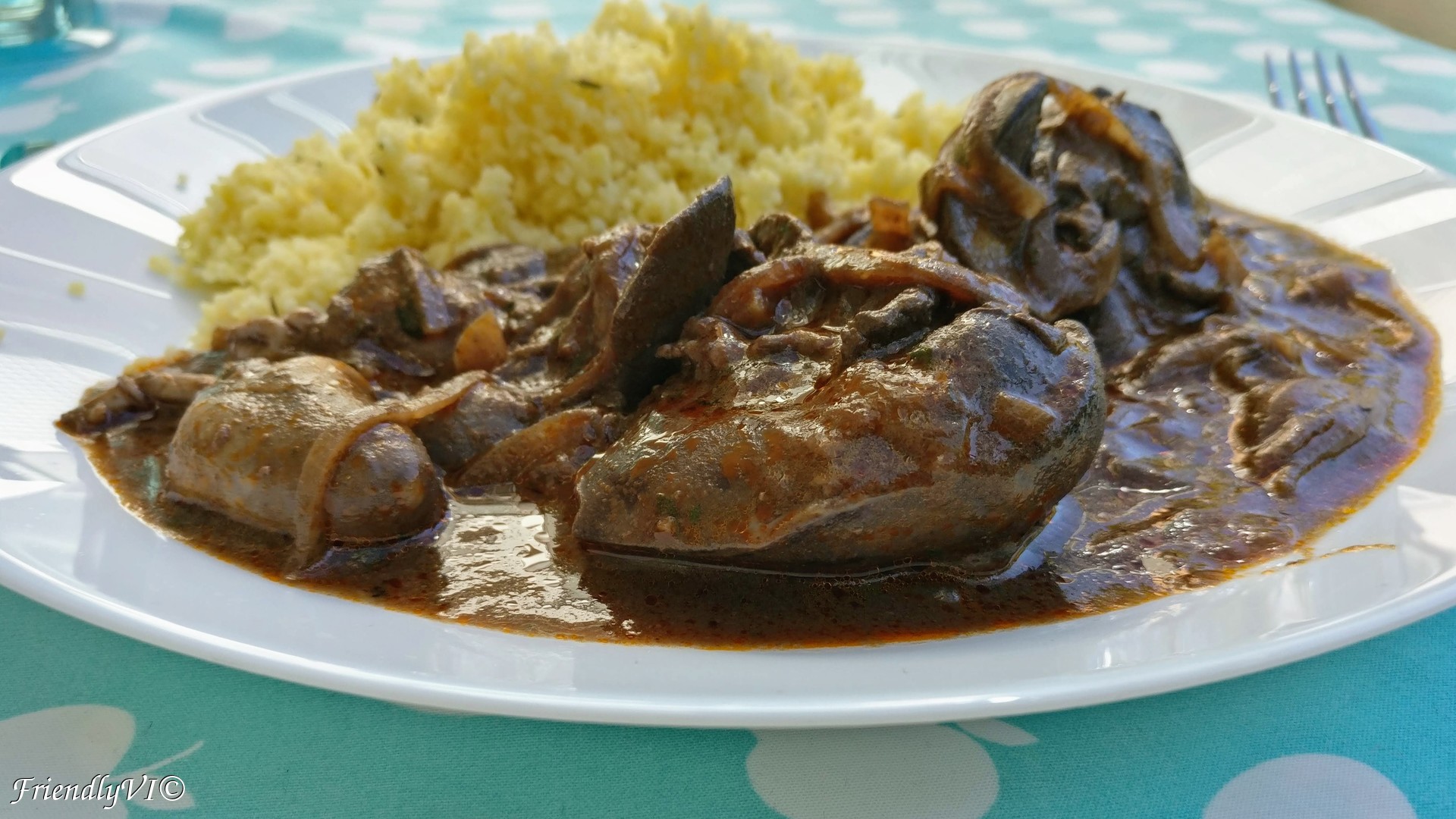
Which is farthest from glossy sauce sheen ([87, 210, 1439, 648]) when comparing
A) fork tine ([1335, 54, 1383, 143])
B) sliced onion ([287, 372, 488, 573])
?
fork tine ([1335, 54, 1383, 143])

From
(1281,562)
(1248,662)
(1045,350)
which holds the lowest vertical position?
(1281,562)

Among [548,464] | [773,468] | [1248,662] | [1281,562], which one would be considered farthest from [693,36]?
[1248,662]

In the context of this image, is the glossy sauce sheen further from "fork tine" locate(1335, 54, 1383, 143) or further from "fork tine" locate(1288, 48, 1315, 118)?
"fork tine" locate(1288, 48, 1315, 118)

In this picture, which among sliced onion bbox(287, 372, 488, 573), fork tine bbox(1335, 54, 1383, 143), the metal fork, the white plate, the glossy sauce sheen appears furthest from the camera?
the metal fork

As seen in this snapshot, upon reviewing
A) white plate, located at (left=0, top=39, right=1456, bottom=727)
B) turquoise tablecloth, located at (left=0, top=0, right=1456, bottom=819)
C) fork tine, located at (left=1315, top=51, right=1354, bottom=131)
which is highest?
fork tine, located at (left=1315, top=51, right=1354, bottom=131)

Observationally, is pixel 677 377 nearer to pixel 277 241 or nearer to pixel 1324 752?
pixel 1324 752

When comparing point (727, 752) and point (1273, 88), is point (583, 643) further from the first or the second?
point (1273, 88)

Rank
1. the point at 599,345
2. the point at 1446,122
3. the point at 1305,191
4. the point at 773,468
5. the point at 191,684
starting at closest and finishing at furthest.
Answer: the point at 191,684
the point at 773,468
the point at 599,345
the point at 1305,191
the point at 1446,122

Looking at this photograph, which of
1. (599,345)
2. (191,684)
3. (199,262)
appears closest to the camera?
(191,684)
